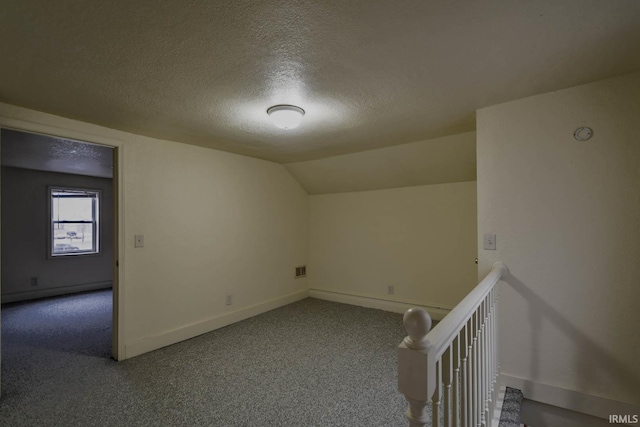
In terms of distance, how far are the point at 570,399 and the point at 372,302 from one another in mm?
2365

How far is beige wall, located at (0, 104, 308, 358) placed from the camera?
2.66 m

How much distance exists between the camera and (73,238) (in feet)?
17.4

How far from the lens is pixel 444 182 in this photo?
357 centimetres

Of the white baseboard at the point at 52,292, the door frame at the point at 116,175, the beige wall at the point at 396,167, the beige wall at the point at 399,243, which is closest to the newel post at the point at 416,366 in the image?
the beige wall at the point at 396,167

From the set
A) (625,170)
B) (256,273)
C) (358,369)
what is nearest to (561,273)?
(625,170)

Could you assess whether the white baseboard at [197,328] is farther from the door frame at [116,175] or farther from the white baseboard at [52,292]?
the white baseboard at [52,292]

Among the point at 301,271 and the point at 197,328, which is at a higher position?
the point at 301,271

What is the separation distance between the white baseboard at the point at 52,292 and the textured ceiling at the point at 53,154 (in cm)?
198

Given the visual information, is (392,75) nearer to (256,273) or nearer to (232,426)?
(232,426)

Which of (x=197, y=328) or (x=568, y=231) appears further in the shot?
(x=197, y=328)

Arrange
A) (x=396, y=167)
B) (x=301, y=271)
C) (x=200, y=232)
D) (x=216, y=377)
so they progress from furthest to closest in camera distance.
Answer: (x=301, y=271) < (x=396, y=167) < (x=200, y=232) < (x=216, y=377)

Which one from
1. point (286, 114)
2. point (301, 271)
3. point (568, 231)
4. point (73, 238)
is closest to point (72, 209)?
point (73, 238)

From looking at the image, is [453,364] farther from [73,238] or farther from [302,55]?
[73,238]

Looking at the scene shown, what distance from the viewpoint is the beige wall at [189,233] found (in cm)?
266
